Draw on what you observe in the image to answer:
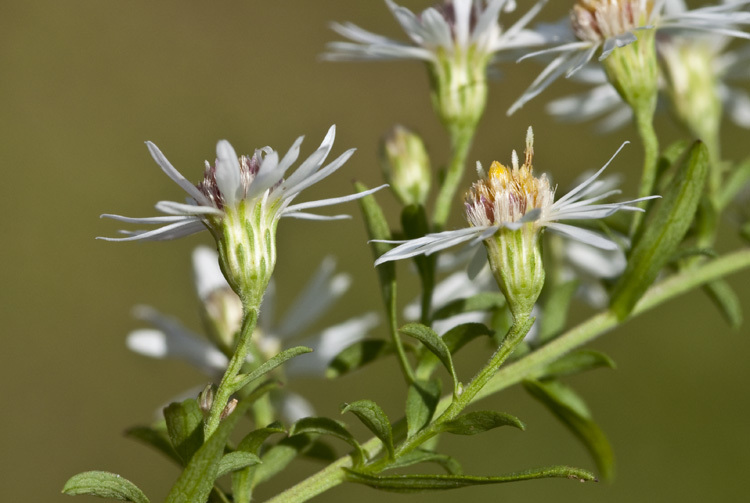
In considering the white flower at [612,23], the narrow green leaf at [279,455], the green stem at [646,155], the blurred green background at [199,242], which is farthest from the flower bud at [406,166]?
the blurred green background at [199,242]

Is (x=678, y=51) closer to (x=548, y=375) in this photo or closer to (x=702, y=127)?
(x=702, y=127)

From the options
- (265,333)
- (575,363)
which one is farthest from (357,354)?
(265,333)

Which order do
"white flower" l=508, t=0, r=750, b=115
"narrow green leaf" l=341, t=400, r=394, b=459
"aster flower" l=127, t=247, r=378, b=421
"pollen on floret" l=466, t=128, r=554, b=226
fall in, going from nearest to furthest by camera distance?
"narrow green leaf" l=341, t=400, r=394, b=459, "pollen on floret" l=466, t=128, r=554, b=226, "white flower" l=508, t=0, r=750, b=115, "aster flower" l=127, t=247, r=378, b=421

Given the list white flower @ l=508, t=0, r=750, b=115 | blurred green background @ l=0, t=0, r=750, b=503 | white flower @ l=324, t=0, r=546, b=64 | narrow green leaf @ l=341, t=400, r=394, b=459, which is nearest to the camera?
narrow green leaf @ l=341, t=400, r=394, b=459

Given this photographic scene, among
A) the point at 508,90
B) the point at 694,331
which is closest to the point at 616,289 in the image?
the point at 694,331

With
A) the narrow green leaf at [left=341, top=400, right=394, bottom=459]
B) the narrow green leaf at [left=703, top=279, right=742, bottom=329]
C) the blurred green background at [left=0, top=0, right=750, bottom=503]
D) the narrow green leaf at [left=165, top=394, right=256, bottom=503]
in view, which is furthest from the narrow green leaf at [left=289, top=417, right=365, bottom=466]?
the blurred green background at [left=0, top=0, right=750, bottom=503]

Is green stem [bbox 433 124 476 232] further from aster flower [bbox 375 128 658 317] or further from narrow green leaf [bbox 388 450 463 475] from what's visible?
narrow green leaf [bbox 388 450 463 475]
